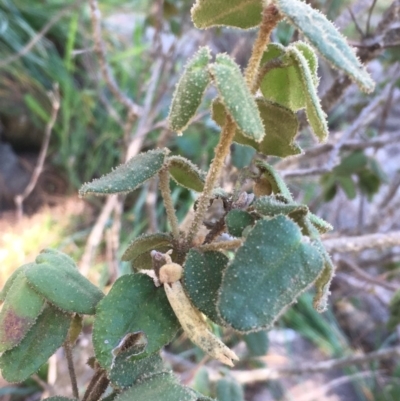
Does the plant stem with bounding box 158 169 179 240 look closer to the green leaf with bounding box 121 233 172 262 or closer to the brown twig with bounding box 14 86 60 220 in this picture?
the green leaf with bounding box 121 233 172 262

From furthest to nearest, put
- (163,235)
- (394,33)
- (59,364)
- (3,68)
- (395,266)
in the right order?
(3,68), (395,266), (59,364), (394,33), (163,235)

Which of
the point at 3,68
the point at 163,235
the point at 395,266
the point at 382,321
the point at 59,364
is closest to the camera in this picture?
the point at 163,235

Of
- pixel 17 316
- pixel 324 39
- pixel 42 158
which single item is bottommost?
pixel 42 158

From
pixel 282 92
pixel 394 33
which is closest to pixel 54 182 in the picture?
pixel 394 33

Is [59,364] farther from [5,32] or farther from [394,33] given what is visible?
[5,32]

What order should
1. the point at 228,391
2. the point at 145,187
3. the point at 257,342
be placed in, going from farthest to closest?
1. the point at 145,187
2. the point at 257,342
3. the point at 228,391

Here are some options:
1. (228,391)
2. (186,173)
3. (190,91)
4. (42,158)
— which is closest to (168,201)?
(186,173)

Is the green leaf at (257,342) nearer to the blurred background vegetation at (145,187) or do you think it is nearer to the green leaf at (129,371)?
the blurred background vegetation at (145,187)

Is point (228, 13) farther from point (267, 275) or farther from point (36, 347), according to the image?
point (36, 347)
